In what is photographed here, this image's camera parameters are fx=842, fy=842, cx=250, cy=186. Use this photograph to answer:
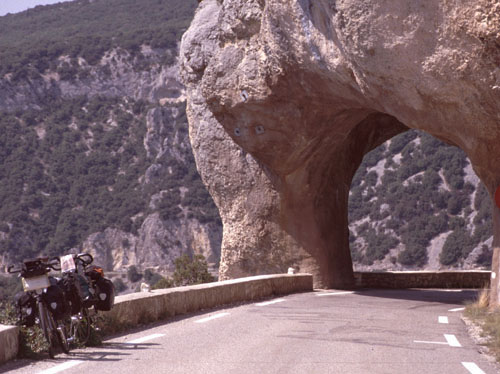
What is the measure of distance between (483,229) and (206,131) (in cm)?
3580

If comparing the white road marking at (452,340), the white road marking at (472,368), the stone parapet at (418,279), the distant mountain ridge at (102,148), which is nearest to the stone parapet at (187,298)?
the white road marking at (452,340)

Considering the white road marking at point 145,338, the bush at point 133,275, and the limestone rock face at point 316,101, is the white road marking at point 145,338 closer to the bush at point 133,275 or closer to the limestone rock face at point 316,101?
the limestone rock face at point 316,101

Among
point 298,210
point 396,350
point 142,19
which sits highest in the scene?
point 142,19

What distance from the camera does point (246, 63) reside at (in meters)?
23.6

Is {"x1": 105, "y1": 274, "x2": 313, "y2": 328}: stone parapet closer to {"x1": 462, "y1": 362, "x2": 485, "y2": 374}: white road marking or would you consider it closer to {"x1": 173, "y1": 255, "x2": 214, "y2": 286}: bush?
{"x1": 462, "y1": 362, "x2": 485, "y2": 374}: white road marking

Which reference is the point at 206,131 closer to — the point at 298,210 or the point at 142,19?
the point at 298,210

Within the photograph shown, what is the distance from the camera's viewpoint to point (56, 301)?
8.94m

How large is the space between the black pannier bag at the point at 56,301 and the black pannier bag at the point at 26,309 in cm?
15

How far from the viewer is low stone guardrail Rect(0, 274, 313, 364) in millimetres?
8688

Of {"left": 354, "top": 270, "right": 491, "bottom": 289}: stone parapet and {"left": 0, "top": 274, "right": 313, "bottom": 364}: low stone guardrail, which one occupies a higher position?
{"left": 0, "top": 274, "right": 313, "bottom": 364}: low stone guardrail

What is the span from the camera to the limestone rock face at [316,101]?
50.0ft

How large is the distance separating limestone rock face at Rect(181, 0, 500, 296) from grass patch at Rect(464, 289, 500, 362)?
1.58 meters

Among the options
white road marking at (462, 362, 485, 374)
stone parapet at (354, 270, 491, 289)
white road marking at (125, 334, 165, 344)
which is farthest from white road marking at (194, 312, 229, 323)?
stone parapet at (354, 270, 491, 289)

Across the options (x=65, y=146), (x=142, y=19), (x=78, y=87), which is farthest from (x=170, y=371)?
(x=142, y=19)
